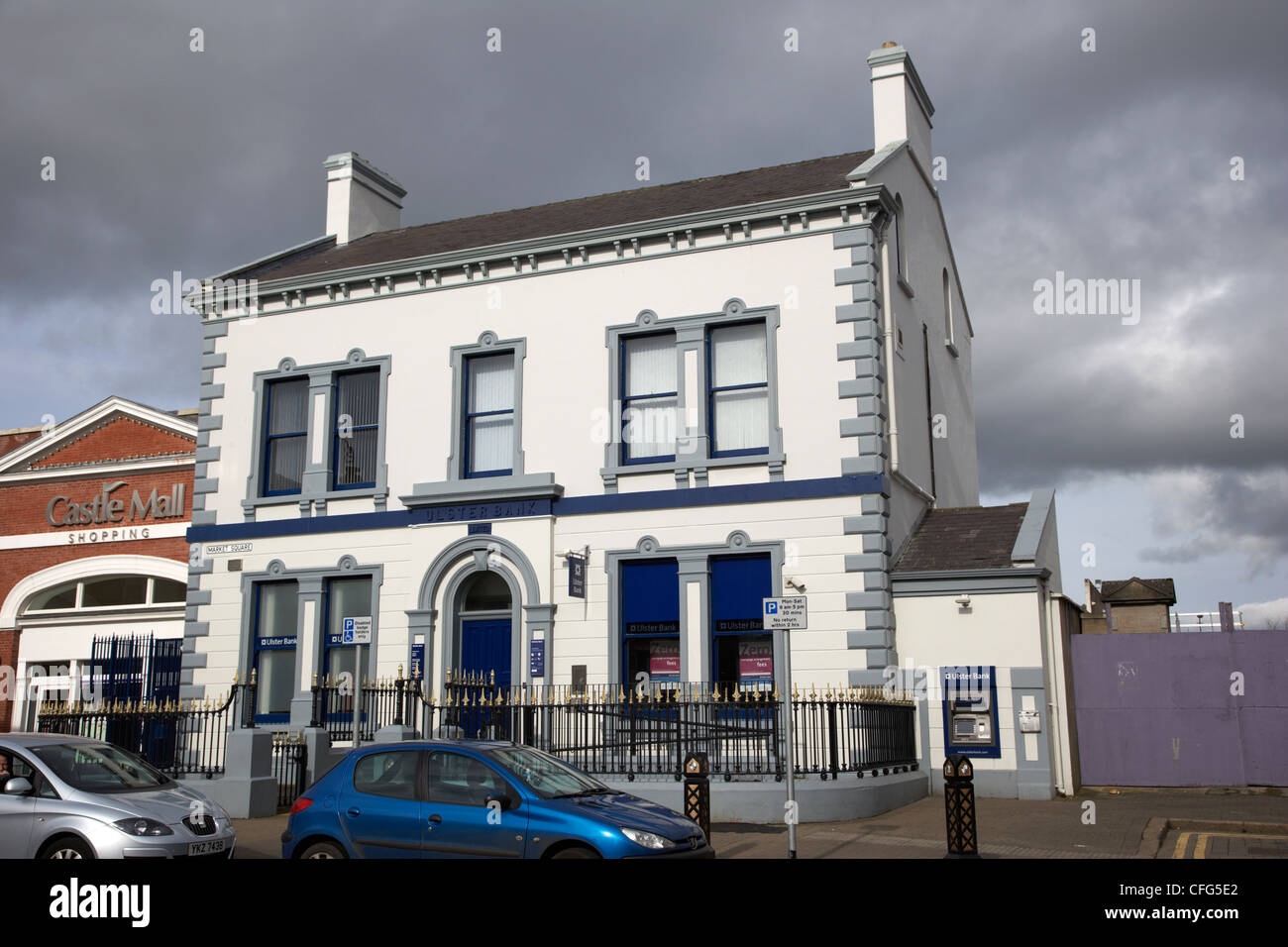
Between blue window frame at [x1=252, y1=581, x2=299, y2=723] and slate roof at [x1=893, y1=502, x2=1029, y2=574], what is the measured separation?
1140cm

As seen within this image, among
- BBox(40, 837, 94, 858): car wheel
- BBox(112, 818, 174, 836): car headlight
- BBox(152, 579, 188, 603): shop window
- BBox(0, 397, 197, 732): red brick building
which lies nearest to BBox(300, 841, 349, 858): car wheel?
BBox(112, 818, 174, 836): car headlight

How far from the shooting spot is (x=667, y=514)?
64.5 ft

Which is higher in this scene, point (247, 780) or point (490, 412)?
point (490, 412)

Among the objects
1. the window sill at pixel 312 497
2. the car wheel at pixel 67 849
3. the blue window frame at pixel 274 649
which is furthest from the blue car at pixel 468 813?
the blue window frame at pixel 274 649

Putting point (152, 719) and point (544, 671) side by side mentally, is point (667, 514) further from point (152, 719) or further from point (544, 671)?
point (152, 719)

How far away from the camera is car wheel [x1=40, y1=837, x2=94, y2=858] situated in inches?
397

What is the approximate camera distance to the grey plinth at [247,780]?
52.5ft

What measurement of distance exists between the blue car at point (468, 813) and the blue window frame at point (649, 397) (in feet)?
33.1

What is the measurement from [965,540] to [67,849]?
46.7 ft

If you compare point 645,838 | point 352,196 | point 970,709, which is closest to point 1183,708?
point 970,709

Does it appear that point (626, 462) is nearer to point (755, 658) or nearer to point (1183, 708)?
point (755, 658)

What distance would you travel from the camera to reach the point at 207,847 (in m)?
10.8
